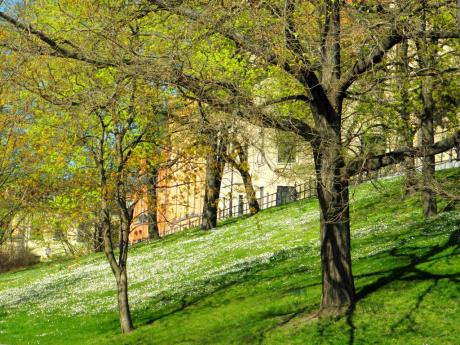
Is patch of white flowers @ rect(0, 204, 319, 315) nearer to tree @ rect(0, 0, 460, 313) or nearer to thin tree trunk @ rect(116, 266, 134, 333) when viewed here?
thin tree trunk @ rect(116, 266, 134, 333)

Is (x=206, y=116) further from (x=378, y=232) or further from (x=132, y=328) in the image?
(x=378, y=232)

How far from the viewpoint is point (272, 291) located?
18.6 meters

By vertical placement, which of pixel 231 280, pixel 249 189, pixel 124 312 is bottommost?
pixel 124 312

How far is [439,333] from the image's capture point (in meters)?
12.5

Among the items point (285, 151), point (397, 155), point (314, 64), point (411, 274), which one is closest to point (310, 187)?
point (285, 151)

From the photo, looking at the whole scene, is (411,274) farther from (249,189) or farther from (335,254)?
(249,189)

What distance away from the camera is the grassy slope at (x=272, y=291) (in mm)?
13883

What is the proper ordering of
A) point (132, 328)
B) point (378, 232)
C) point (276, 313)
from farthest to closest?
1. point (378, 232)
2. point (132, 328)
3. point (276, 313)

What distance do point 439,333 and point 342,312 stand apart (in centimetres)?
245

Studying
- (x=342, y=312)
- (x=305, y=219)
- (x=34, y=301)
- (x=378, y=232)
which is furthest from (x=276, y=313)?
(x=34, y=301)

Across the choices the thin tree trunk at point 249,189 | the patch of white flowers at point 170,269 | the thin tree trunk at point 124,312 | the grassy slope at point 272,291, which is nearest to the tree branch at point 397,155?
the grassy slope at point 272,291

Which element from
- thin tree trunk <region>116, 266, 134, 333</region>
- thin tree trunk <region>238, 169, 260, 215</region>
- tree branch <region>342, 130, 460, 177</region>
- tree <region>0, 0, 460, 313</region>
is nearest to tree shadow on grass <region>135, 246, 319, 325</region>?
thin tree trunk <region>116, 266, 134, 333</region>

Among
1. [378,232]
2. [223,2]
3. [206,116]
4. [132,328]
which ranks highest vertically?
[223,2]

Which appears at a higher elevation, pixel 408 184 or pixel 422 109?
pixel 422 109
